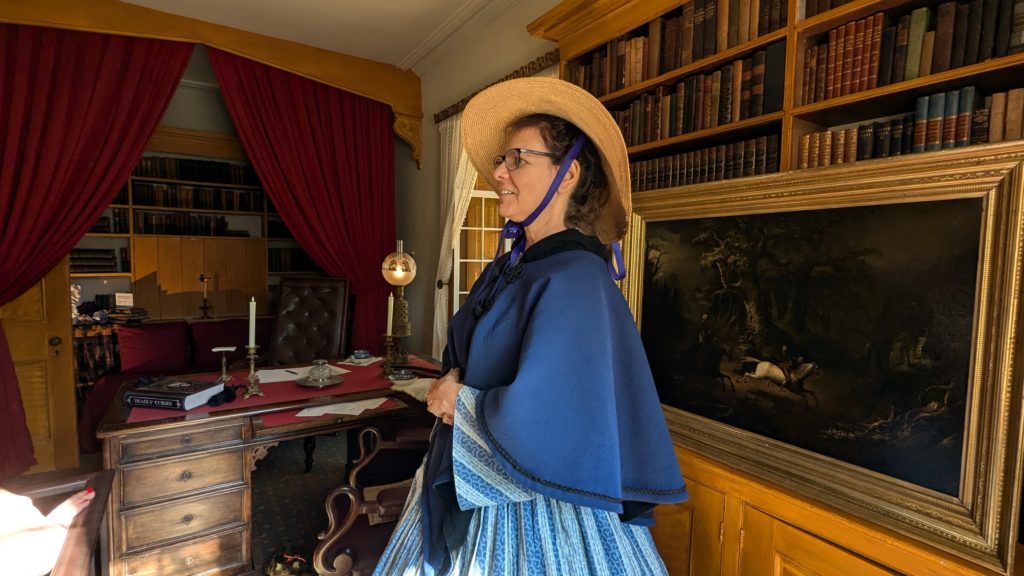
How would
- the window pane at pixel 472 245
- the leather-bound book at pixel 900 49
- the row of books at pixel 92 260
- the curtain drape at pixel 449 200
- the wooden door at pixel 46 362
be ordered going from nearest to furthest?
the leather-bound book at pixel 900 49 → the wooden door at pixel 46 362 → the curtain drape at pixel 449 200 → the window pane at pixel 472 245 → the row of books at pixel 92 260

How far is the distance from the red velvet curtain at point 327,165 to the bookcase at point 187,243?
1.26m

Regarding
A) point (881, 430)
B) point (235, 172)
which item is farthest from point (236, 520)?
point (235, 172)

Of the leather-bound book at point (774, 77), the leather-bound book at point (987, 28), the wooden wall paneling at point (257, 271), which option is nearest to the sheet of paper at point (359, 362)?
the leather-bound book at point (774, 77)

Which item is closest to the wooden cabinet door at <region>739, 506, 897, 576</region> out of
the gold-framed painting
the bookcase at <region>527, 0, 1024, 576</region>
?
the bookcase at <region>527, 0, 1024, 576</region>

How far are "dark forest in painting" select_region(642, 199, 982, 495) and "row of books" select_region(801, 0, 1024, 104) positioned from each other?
442 mm

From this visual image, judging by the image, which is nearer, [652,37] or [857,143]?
[857,143]

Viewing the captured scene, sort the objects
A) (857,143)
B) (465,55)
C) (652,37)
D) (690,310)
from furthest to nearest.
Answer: (465,55)
(652,37)
(690,310)
(857,143)

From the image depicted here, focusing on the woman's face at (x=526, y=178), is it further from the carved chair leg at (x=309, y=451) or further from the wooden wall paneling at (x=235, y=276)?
the wooden wall paneling at (x=235, y=276)

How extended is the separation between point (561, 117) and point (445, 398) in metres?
0.67

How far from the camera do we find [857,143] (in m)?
1.37

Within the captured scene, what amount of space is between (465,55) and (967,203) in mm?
3308

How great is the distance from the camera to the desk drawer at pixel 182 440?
160cm

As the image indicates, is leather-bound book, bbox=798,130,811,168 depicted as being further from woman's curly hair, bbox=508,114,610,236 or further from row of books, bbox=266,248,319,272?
row of books, bbox=266,248,319,272

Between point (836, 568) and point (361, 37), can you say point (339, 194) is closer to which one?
point (361, 37)
